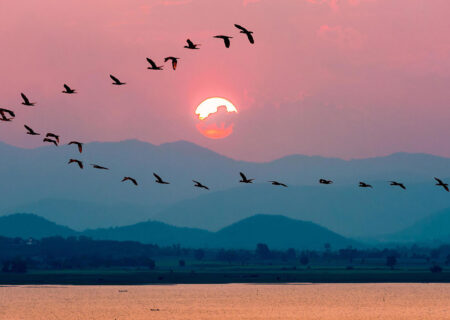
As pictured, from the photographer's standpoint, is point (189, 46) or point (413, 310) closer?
point (189, 46)

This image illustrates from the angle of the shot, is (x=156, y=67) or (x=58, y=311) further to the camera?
(x=58, y=311)

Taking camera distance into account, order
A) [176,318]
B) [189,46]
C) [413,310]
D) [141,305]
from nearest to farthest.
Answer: [189,46], [176,318], [413,310], [141,305]

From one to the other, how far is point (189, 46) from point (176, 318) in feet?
295

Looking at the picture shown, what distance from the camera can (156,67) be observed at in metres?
66.1

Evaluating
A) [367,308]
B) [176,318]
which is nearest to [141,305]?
[176,318]

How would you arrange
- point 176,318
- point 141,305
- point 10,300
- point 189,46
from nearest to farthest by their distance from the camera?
point 189,46 < point 176,318 < point 141,305 < point 10,300

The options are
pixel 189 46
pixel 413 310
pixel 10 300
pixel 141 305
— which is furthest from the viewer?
pixel 10 300

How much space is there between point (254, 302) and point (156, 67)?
387 feet

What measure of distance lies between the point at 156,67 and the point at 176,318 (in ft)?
283

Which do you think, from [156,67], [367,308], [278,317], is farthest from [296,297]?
[156,67]

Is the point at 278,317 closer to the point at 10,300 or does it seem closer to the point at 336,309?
the point at 336,309

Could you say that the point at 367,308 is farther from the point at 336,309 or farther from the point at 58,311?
the point at 58,311

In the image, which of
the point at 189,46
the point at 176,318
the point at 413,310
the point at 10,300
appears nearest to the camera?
the point at 189,46

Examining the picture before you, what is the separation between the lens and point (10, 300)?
18912 cm
